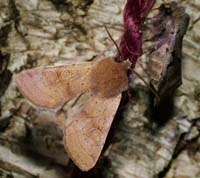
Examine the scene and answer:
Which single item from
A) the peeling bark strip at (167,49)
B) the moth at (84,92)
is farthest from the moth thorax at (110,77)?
the peeling bark strip at (167,49)

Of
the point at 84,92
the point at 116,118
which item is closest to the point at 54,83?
the point at 84,92

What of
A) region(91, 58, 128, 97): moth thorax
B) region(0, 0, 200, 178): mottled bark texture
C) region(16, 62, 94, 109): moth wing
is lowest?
region(0, 0, 200, 178): mottled bark texture

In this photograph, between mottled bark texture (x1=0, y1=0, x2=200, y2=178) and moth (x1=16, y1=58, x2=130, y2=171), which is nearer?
moth (x1=16, y1=58, x2=130, y2=171)

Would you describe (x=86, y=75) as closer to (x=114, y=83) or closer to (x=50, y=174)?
(x=114, y=83)

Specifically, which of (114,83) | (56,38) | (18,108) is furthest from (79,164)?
(56,38)

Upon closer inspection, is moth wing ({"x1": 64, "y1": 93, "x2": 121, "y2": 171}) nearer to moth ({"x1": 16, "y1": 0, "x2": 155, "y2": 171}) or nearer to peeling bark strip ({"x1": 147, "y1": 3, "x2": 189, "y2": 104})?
moth ({"x1": 16, "y1": 0, "x2": 155, "y2": 171})

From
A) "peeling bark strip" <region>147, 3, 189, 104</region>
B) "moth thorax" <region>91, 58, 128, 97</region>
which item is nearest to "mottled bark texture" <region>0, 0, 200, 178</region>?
"peeling bark strip" <region>147, 3, 189, 104</region>
